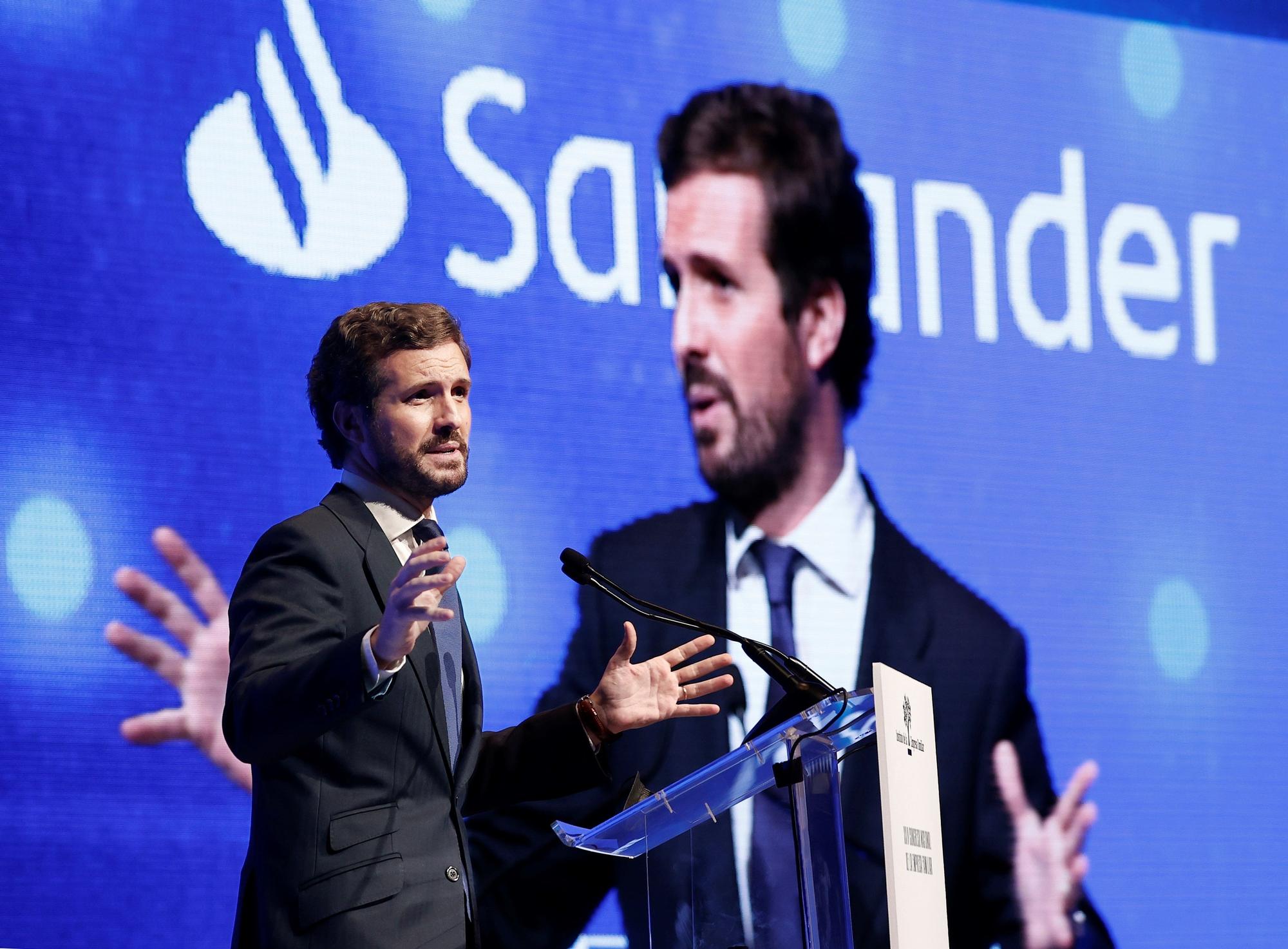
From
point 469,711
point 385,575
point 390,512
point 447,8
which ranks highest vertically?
point 447,8

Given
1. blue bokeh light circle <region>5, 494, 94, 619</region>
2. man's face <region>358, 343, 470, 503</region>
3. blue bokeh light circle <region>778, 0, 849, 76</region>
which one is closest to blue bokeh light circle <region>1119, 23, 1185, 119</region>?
blue bokeh light circle <region>778, 0, 849, 76</region>

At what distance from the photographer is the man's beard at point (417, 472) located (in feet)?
8.06

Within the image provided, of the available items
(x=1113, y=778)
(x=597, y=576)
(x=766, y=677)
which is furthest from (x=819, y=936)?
(x=1113, y=778)

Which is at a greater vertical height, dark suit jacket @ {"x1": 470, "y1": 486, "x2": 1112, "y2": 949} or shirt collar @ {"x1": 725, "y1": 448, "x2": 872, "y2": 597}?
shirt collar @ {"x1": 725, "y1": 448, "x2": 872, "y2": 597}

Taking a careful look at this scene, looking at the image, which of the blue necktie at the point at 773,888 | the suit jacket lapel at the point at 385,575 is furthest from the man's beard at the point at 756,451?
the suit jacket lapel at the point at 385,575

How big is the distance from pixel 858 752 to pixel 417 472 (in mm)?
1682

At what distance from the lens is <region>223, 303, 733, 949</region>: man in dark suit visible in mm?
2008

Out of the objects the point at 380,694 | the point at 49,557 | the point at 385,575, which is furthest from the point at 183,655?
the point at 380,694

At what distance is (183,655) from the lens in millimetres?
3254

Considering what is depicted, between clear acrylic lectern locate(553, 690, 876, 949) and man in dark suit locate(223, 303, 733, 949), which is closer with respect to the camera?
man in dark suit locate(223, 303, 733, 949)

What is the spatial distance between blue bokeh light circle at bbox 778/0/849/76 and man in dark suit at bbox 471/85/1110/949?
12 centimetres

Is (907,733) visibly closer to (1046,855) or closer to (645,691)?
(645,691)

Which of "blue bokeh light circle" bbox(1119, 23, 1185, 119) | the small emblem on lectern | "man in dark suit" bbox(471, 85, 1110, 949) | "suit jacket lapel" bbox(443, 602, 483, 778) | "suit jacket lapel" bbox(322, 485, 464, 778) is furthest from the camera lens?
"blue bokeh light circle" bbox(1119, 23, 1185, 119)

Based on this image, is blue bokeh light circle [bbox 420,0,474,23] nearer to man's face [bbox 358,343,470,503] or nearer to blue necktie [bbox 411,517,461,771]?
man's face [bbox 358,343,470,503]
